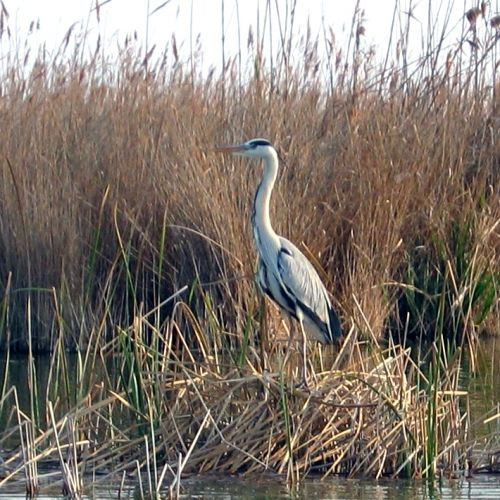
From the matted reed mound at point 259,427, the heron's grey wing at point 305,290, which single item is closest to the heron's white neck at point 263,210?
the heron's grey wing at point 305,290

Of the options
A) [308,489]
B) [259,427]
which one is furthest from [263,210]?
[308,489]

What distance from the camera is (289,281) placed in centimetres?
667

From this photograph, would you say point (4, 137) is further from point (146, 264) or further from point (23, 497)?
point (23, 497)

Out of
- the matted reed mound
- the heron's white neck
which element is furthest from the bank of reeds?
the matted reed mound

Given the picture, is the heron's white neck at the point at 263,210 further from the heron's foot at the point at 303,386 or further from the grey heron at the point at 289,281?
the heron's foot at the point at 303,386

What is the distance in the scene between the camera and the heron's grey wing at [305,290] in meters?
6.67

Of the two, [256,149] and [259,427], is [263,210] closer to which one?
[256,149]

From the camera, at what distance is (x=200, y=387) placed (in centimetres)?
551

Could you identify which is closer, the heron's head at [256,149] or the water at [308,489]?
the water at [308,489]

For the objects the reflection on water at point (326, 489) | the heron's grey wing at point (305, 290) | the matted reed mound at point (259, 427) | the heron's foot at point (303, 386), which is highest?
the heron's grey wing at point (305, 290)

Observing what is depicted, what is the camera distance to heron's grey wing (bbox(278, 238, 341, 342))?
21.9 feet

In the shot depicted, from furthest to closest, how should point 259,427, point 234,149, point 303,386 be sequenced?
point 234,149
point 303,386
point 259,427

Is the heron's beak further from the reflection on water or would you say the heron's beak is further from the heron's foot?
the reflection on water

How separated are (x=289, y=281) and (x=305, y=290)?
10 centimetres
